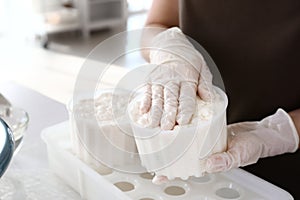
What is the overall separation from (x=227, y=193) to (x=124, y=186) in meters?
0.15

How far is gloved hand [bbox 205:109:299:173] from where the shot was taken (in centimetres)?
66

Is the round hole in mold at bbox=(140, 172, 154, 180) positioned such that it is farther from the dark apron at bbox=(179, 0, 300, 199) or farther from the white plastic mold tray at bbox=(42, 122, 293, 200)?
the dark apron at bbox=(179, 0, 300, 199)

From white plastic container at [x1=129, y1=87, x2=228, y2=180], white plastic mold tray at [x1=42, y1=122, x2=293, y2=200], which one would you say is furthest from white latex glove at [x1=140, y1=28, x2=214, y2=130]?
white plastic mold tray at [x1=42, y1=122, x2=293, y2=200]

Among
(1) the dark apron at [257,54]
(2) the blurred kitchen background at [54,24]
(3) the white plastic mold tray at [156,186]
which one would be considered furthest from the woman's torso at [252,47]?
(2) the blurred kitchen background at [54,24]

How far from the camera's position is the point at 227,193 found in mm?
700

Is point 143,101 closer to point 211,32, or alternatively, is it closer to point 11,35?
point 211,32

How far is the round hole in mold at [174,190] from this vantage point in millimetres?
707

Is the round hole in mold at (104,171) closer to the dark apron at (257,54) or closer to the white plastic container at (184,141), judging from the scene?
the white plastic container at (184,141)

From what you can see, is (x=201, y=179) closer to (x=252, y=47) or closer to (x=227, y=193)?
(x=227, y=193)

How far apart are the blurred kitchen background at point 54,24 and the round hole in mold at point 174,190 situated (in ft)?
9.46

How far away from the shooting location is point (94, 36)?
12.7ft

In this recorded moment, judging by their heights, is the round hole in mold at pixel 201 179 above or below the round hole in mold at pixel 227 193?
above

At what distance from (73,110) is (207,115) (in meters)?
0.21

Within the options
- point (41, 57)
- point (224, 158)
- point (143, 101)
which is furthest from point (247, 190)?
point (41, 57)
